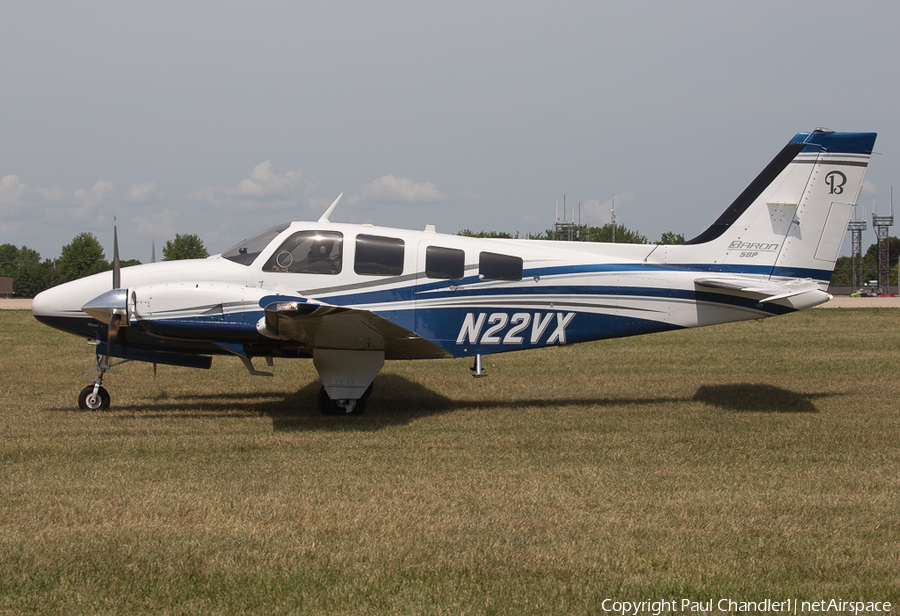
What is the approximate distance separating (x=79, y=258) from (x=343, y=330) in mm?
65935

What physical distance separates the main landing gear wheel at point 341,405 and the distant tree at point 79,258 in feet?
189

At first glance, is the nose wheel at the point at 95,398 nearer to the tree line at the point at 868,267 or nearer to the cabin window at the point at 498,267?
the cabin window at the point at 498,267

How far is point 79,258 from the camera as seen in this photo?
212ft

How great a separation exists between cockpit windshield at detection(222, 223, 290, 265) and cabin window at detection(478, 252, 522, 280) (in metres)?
2.65

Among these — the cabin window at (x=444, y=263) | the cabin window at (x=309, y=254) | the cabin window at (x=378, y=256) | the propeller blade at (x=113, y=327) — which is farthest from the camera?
the cabin window at (x=444, y=263)

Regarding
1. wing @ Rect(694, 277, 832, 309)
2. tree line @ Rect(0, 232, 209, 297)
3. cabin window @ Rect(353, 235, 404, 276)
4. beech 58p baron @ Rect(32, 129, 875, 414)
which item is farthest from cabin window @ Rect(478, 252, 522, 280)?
tree line @ Rect(0, 232, 209, 297)

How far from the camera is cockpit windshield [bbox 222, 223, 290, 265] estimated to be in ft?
29.1

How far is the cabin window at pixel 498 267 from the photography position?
30.1 ft

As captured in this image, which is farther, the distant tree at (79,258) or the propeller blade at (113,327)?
the distant tree at (79,258)

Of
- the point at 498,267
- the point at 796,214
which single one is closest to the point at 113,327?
the point at 498,267

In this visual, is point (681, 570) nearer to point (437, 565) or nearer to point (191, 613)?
point (437, 565)

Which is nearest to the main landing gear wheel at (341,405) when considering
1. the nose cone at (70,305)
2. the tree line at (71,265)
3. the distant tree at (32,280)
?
the nose cone at (70,305)

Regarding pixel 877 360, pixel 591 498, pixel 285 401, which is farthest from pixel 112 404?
pixel 877 360

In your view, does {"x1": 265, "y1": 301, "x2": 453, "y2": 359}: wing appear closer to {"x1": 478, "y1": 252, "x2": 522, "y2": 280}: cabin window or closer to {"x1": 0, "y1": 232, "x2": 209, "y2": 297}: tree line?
{"x1": 478, "y1": 252, "x2": 522, "y2": 280}: cabin window
